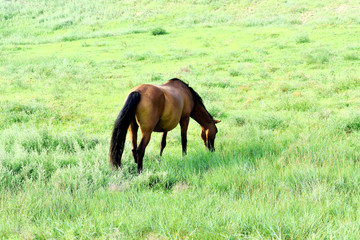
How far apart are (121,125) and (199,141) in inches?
116

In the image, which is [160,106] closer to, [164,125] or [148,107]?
[148,107]

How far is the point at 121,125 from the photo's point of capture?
4.76 meters

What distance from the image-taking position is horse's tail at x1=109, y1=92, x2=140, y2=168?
15.5 feet

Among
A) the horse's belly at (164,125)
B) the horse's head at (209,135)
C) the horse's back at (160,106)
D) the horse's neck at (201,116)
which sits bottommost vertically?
the horse's head at (209,135)

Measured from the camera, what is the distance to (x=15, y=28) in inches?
1407

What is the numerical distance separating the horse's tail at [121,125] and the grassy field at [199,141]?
9.6 inches

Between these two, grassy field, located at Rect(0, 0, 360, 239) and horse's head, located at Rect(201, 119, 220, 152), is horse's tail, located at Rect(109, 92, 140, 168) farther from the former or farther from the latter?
horse's head, located at Rect(201, 119, 220, 152)

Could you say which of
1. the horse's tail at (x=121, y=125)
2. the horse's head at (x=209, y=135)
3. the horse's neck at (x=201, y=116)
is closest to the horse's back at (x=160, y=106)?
the horse's tail at (x=121, y=125)

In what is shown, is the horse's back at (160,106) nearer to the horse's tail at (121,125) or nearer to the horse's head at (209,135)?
the horse's tail at (121,125)

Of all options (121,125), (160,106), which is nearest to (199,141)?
(160,106)

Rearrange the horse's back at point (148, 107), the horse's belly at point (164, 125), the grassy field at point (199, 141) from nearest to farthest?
the grassy field at point (199, 141)
the horse's back at point (148, 107)
the horse's belly at point (164, 125)

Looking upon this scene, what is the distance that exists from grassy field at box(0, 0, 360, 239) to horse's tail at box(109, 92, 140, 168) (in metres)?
0.24

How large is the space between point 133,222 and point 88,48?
22.1 m

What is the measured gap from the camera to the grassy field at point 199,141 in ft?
9.44
